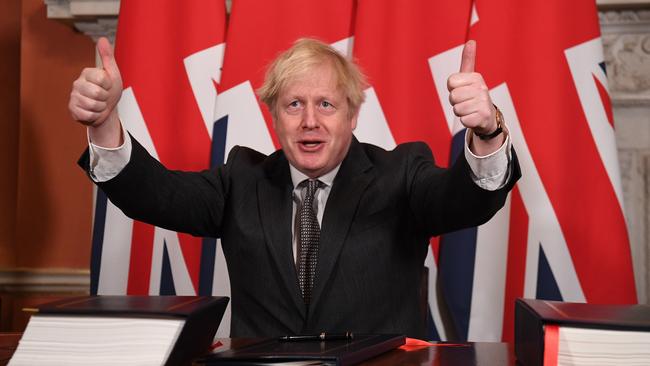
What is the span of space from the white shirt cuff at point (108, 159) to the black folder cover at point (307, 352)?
0.55 m

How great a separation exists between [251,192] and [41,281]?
145 centimetres

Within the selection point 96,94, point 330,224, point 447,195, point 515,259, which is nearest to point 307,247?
point 330,224

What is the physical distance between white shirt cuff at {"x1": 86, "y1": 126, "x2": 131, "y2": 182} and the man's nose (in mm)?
381

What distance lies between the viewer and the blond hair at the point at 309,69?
1.66 metres

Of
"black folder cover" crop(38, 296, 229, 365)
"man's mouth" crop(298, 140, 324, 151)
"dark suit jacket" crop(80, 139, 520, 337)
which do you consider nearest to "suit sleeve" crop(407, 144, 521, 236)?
"dark suit jacket" crop(80, 139, 520, 337)

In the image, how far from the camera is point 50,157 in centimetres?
282

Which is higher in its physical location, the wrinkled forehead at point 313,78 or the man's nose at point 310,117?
the wrinkled forehead at point 313,78

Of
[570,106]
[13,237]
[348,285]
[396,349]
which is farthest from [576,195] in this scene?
[13,237]

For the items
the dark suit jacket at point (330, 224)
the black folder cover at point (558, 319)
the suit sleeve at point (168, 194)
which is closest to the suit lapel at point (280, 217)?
the dark suit jacket at point (330, 224)

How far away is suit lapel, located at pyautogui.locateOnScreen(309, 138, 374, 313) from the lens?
150 cm

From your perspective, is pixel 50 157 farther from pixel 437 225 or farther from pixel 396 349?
pixel 396 349

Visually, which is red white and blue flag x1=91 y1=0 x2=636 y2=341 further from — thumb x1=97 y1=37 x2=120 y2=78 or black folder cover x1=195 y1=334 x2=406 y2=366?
black folder cover x1=195 y1=334 x2=406 y2=366

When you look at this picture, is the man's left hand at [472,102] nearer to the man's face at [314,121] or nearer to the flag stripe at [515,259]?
the man's face at [314,121]

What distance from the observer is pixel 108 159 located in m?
1.41
